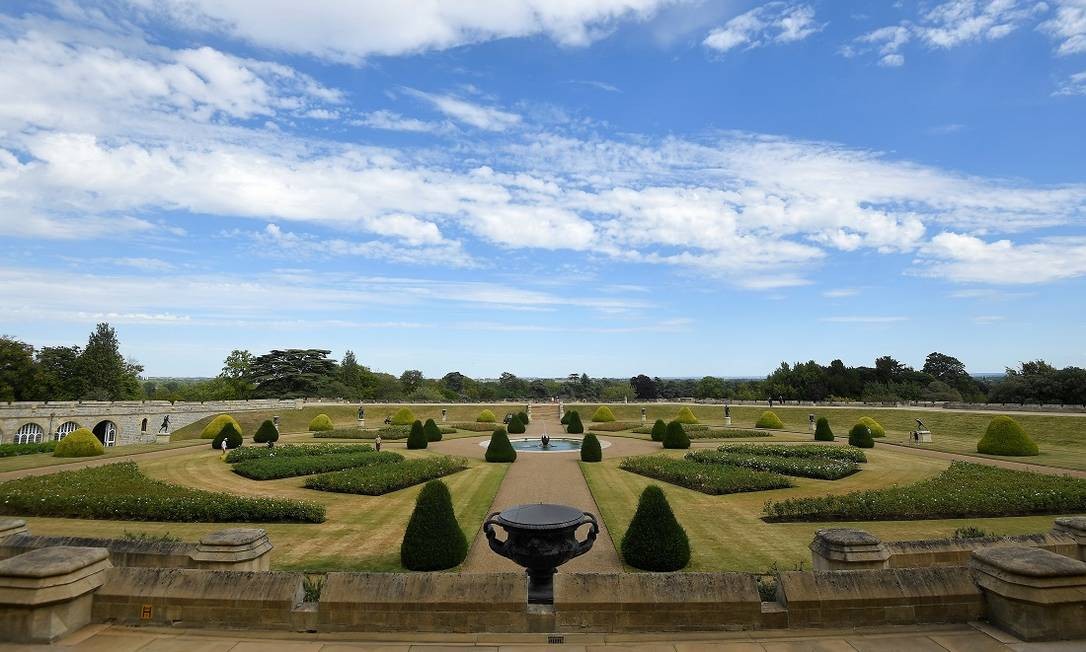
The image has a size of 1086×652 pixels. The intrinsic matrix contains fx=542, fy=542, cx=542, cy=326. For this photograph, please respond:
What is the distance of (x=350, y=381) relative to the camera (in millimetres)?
92312

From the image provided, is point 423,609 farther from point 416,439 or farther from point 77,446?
point 77,446

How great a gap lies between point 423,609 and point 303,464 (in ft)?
62.9

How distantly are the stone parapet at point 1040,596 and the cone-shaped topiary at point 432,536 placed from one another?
27.8ft

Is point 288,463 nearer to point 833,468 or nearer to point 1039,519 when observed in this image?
point 833,468

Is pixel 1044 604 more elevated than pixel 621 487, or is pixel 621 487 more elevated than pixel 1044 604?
pixel 1044 604

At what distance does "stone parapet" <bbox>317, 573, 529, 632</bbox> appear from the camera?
18.8ft

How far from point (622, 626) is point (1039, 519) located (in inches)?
582

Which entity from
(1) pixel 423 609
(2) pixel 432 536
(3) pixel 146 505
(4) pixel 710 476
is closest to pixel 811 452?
(4) pixel 710 476

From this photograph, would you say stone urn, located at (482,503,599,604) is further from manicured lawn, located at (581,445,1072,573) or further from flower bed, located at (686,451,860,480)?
flower bed, located at (686,451,860,480)

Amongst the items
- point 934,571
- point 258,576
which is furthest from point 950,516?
point 258,576

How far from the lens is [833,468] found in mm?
20859

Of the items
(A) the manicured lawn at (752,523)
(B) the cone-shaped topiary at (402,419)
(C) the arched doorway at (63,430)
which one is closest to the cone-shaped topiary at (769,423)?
(A) the manicured lawn at (752,523)

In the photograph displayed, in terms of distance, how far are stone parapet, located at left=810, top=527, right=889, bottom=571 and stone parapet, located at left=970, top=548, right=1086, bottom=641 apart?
5.37ft

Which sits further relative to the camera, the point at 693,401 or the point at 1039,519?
the point at 693,401
